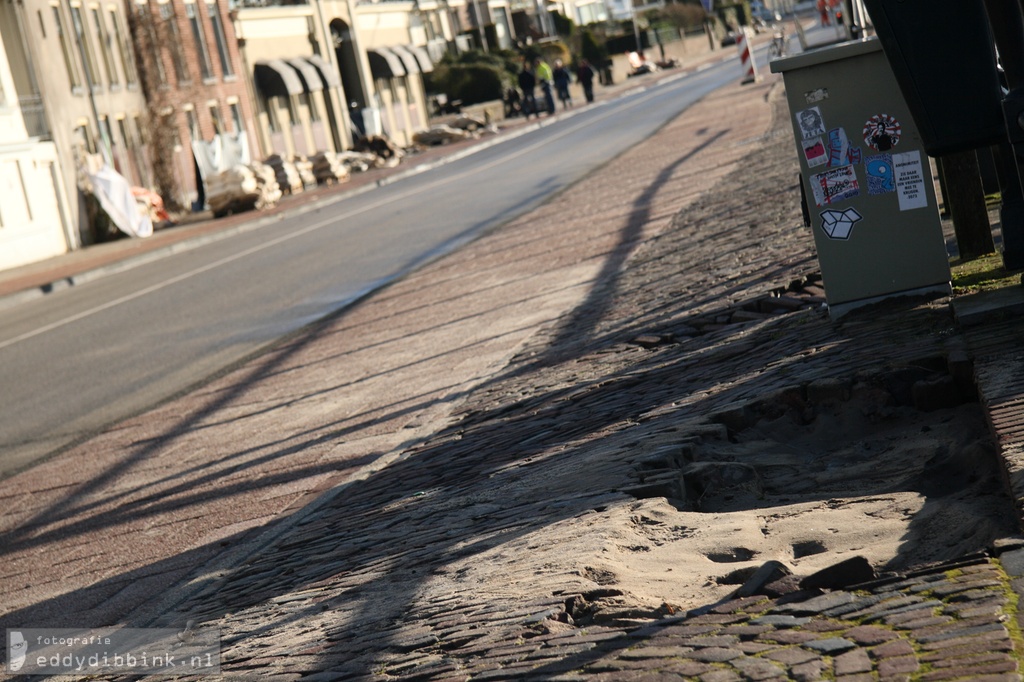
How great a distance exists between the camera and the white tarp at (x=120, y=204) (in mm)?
34250

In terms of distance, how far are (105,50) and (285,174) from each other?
636 cm

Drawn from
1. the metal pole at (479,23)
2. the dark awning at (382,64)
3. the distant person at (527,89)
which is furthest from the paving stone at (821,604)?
the metal pole at (479,23)

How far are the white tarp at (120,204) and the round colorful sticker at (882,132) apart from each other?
96.6 ft

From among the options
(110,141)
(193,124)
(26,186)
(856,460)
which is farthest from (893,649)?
(193,124)

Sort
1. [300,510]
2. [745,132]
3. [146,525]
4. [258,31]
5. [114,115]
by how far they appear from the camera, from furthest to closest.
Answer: [258,31], [114,115], [745,132], [146,525], [300,510]

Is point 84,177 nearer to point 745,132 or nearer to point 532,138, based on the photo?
point 532,138

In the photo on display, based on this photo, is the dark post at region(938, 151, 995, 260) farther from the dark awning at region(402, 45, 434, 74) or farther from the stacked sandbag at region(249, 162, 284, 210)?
the dark awning at region(402, 45, 434, 74)

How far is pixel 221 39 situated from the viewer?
48.4 m

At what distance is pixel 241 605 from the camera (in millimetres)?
5145

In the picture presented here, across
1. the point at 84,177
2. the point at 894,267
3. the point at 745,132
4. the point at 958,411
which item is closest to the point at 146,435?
the point at 894,267

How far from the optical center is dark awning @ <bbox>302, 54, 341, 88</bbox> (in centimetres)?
5500

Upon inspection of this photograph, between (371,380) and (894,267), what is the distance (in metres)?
4.27

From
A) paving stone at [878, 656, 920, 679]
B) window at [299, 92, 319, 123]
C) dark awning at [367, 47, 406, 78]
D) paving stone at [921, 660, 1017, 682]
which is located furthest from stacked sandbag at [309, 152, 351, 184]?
paving stone at [921, 660, 1017, 682]

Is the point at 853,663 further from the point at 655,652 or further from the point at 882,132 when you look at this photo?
the point at 882,132
